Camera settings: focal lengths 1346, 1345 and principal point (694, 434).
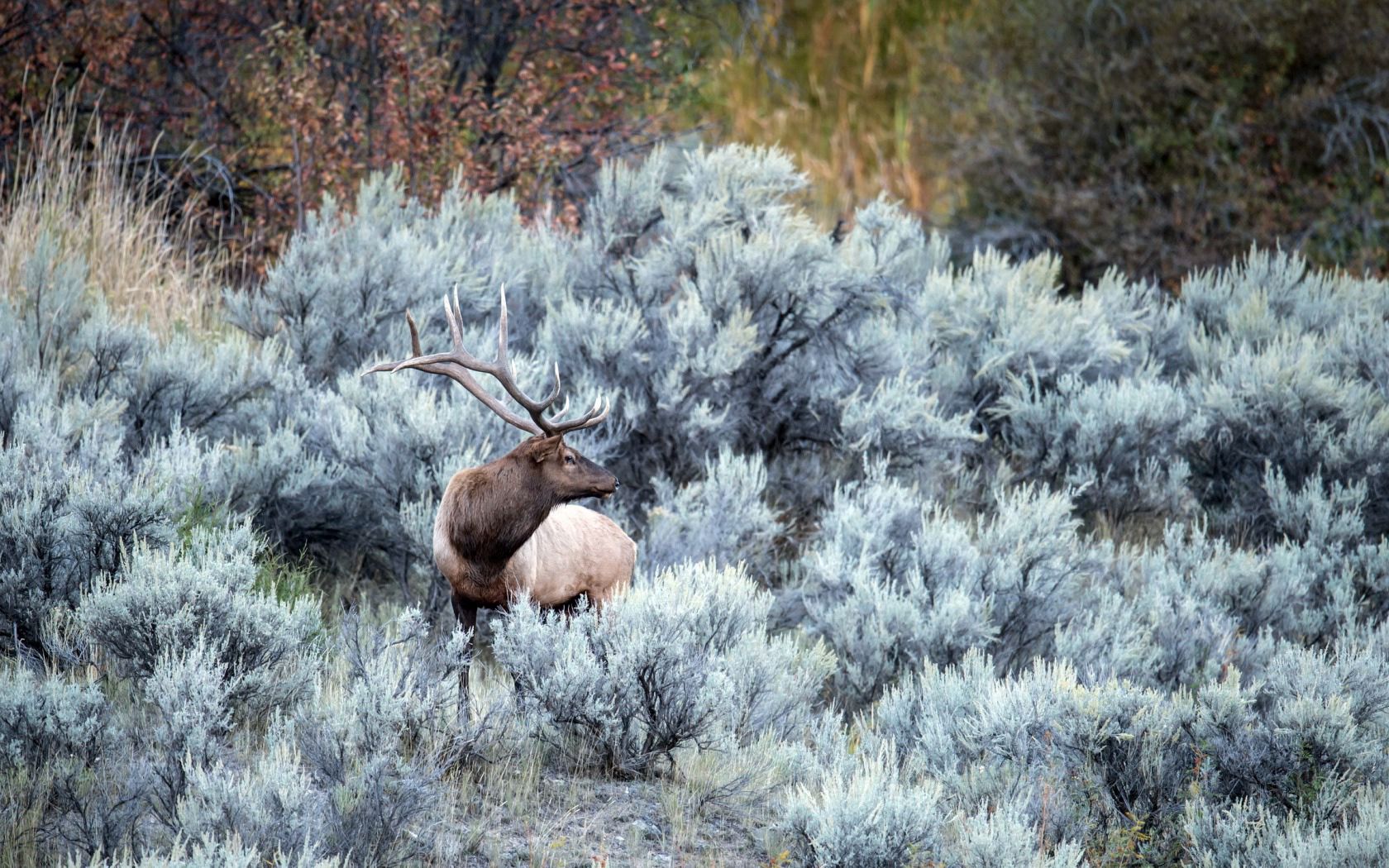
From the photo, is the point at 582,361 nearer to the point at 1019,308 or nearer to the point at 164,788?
the point at 1019,308

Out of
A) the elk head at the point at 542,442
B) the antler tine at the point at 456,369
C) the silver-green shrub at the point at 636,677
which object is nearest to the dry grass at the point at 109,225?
the antler tine at the point at 456,369

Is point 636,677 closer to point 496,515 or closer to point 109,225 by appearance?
point 496,515

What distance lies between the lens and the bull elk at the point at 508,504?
4707 millimetres

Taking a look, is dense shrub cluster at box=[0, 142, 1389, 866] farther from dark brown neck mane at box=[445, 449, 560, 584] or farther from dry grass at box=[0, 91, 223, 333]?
dry grass at box=[0, 91, 223, 333]

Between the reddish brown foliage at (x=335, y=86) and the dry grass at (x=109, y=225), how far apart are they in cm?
26

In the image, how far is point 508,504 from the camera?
15.5ft

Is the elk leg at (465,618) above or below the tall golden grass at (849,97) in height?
below

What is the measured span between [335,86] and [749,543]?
4.83m

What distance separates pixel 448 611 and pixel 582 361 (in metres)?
1.59

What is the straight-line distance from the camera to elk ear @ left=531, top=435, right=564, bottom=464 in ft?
15.7

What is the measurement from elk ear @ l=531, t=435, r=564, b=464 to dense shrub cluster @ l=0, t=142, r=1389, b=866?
562 millimetres

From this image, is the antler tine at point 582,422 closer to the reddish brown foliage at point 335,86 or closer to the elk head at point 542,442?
the elk head at point 542,442

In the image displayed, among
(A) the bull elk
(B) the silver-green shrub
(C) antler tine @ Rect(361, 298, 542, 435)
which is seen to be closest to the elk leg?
(A) the bull elk

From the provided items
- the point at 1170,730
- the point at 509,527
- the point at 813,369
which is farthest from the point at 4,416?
the point at 1170,730
